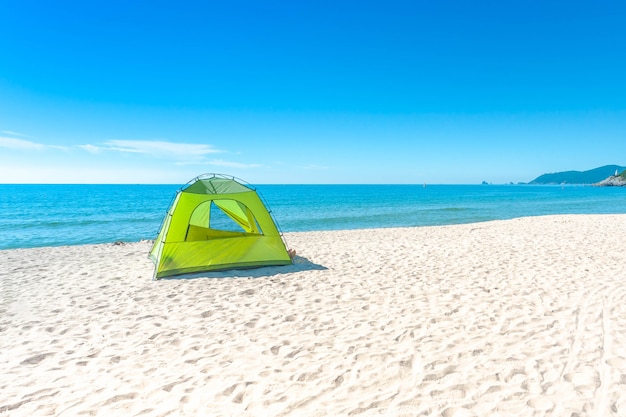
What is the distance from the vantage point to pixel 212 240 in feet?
29.9

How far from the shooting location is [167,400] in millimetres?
3773

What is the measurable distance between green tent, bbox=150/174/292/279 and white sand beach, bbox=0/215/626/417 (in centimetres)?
42

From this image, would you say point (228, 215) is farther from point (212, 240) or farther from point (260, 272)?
point (260, 272)

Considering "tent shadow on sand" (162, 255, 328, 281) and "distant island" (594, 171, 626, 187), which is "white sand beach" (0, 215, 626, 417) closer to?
"tent shadow on sand" (162, 255, 328, 281)

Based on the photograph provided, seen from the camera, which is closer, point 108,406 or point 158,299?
point 108,406

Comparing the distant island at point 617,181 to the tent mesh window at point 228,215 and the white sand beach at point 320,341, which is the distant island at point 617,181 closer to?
the white sand beach at point 320,341

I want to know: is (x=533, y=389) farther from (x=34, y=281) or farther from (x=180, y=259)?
(x=34, y=281)

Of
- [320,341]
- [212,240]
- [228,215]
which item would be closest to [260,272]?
[212,240]

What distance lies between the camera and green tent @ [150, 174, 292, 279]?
29.0ft

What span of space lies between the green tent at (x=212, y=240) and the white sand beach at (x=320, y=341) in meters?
0.42

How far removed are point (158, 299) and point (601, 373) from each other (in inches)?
A: 283

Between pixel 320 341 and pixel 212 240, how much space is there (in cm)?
495

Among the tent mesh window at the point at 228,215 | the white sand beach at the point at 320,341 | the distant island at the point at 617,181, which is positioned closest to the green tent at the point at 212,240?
the tent mesh window at the point at 228,215

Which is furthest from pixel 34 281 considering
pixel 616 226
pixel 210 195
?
pixel 616 226
